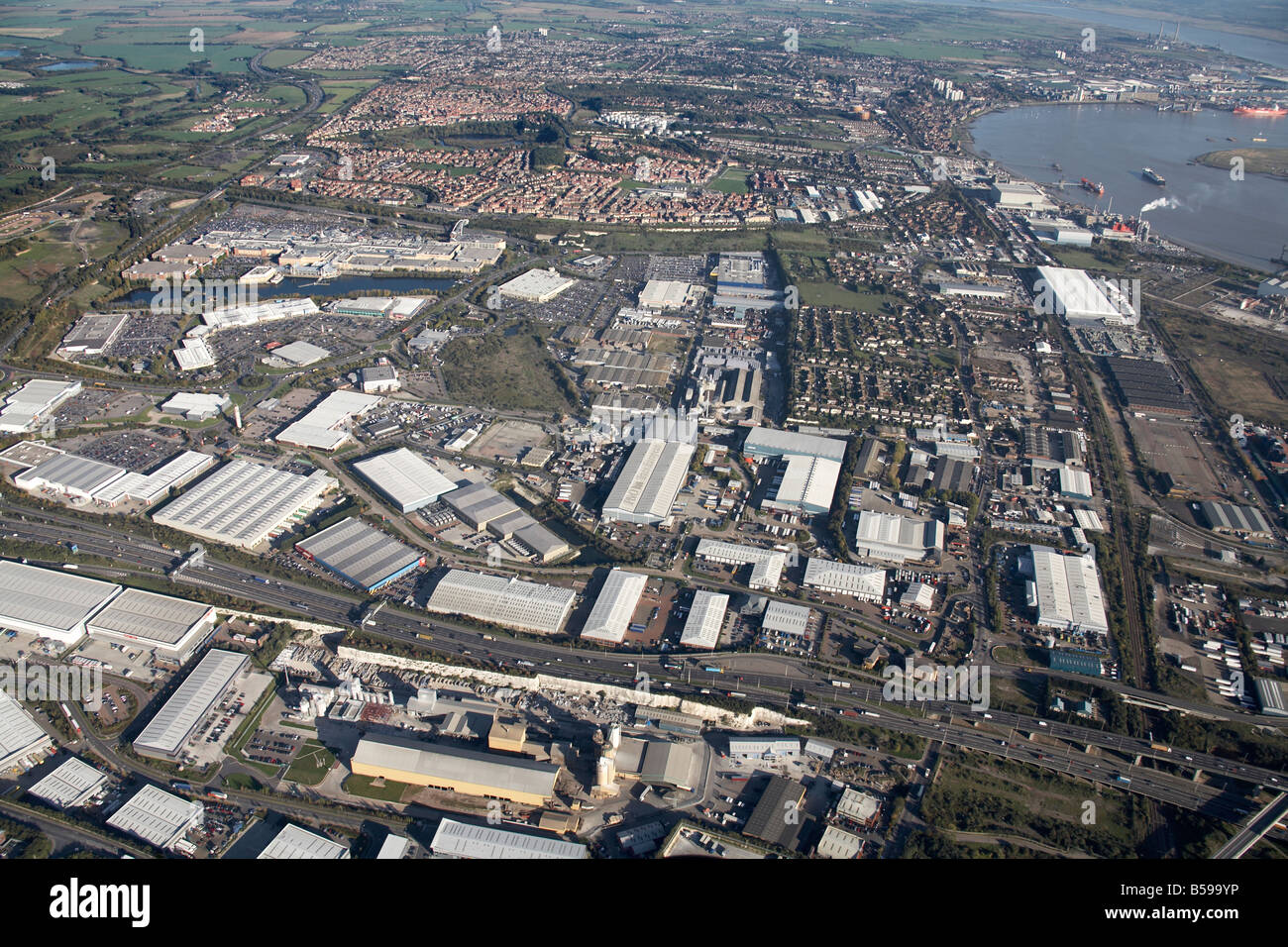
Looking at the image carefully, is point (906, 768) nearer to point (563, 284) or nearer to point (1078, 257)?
point (563, 284)

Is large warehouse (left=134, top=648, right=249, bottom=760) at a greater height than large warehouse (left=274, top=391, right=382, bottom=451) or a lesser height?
Answer: lesser

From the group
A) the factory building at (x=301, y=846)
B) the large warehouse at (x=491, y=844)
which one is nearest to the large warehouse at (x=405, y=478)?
the factory building at (x=301, y=846)

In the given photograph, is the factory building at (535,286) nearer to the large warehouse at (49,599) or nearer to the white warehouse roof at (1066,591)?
the large warehouse at (49,599)

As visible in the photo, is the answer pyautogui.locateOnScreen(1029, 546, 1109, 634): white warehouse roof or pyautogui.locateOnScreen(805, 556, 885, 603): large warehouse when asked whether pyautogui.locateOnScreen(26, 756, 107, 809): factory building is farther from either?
pyautogui.locateOnScreen(1029, 546, 1109, 634): white warehouse roof

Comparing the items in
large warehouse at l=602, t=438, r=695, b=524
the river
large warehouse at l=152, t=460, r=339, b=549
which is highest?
the river

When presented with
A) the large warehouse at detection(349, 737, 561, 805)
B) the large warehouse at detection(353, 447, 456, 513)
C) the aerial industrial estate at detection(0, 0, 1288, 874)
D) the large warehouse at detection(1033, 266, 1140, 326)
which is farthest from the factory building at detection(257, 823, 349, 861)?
the large warehouse at detection(1033, 266, 1140, 326)

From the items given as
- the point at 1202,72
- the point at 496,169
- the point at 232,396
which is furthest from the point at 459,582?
the point at 1202,72

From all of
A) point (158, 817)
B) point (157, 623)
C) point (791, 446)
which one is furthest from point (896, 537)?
point (157, 623)
